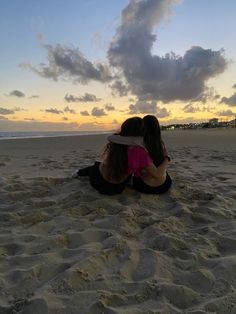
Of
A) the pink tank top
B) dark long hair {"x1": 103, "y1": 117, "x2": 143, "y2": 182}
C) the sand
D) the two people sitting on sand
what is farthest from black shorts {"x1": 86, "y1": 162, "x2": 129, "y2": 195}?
the pink tank top

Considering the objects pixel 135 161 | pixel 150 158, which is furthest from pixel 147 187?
pixel 135 161

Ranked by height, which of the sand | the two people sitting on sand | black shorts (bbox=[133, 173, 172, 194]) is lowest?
the sand

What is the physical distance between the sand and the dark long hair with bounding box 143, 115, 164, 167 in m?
0.63

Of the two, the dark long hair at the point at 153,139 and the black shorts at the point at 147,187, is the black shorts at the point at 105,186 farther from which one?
the dark long hair at the point at 153,139

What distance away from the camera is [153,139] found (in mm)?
5539

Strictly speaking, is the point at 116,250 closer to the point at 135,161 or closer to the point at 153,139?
the point at 135,161

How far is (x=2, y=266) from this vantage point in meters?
3.41

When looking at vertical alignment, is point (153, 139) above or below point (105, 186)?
above

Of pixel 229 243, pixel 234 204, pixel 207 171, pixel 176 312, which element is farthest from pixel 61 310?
pixel 207 171

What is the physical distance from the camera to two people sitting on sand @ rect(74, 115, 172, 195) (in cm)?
524

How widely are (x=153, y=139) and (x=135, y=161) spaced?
52cm

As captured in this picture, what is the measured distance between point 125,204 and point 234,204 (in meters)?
1.56

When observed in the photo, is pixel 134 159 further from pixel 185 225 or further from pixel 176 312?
pixel 176 312

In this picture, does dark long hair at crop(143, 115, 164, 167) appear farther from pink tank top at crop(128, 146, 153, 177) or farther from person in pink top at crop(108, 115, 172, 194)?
pink tank top at crop(128, 146, 153, 177)
